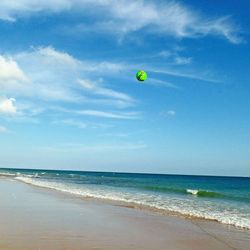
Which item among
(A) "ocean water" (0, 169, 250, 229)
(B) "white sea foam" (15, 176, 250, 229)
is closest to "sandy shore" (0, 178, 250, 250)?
(B) "white sea foam" (15, 176, 250, 229)

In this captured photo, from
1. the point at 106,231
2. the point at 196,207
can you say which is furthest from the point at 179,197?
the point at 106,231

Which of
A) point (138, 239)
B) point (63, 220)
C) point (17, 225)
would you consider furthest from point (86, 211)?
point (138, 239)

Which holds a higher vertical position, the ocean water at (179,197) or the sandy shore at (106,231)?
the ocean water at (179,197)

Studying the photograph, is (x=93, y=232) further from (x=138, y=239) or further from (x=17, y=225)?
(x=17, y=225)

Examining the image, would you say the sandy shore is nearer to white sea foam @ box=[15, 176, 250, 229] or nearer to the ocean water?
white sea foam @ box=[15, 176, 250, 229]

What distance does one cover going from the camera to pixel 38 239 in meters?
10.2

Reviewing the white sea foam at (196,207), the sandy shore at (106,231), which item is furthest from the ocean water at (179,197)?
the sandy shore at (106,231)

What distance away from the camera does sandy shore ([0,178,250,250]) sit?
10.1m

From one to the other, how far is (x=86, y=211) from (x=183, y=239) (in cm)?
649

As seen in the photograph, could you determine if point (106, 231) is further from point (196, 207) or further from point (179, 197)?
point (179, 197)

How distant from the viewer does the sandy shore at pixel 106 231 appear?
1009cm

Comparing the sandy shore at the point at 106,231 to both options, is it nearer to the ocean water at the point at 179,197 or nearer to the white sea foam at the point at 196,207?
the white sea foam at the point at 196,207

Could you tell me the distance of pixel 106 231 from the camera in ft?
39.7

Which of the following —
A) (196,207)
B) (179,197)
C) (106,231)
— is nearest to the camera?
(106,231)
